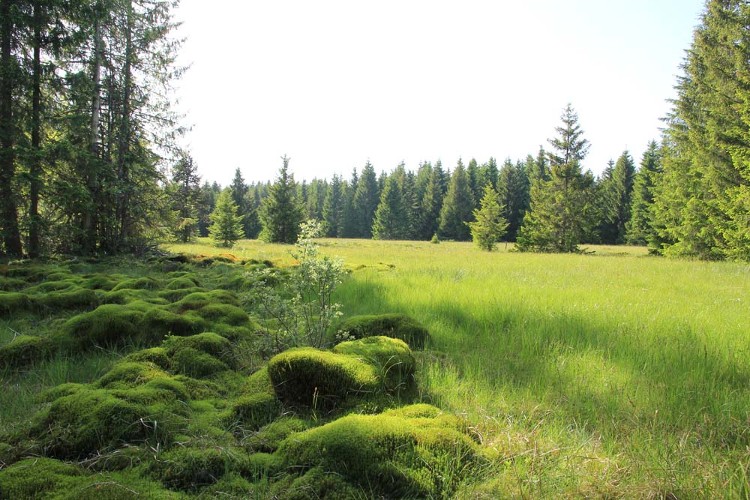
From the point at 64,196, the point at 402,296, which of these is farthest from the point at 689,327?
the point at 64,196

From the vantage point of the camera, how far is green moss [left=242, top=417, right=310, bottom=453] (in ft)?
7.66

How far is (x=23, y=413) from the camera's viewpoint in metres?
2.75

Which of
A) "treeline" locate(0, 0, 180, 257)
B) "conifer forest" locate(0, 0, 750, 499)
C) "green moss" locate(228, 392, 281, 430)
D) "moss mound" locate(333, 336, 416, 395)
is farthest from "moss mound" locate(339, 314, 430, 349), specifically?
"treeline" locate(0, 0, 180, 257)

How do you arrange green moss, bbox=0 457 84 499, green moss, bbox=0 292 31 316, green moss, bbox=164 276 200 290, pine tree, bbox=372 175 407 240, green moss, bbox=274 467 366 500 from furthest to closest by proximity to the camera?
pine tree, bbox=372 175 407 240, green moss, bbox=164 276 200 290, green moss, bbox=0 292 31 316, green moss, bbox=274 467 366 500, green moss, bbox=0 457 84 499

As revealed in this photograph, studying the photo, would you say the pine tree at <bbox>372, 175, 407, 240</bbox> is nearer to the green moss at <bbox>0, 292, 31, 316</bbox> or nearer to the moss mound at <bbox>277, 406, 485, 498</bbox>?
the green moss at <bbox>0, 292, 31, 316</bbox>

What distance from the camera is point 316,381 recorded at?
2883 millimetres

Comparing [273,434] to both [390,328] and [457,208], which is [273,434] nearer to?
[390,328]

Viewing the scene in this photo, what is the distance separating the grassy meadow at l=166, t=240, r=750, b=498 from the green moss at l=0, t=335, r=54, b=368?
4018mm

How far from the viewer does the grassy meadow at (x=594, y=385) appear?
79.4 inches

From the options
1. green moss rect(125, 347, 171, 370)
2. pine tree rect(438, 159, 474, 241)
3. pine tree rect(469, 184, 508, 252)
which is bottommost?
green moss rect(125, 347, 171, 370)

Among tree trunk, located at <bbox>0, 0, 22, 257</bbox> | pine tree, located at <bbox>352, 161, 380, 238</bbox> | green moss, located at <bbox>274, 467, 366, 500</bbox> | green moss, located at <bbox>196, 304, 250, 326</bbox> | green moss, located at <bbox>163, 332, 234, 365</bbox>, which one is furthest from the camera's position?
pine tree, located at <bbox>352, 161, 380, 238</bbox>

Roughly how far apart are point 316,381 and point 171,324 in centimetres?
270

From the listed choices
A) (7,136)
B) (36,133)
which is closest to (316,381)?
(7,136)

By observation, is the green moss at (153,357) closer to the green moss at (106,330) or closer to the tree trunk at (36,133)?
the green moss at (106,330)
